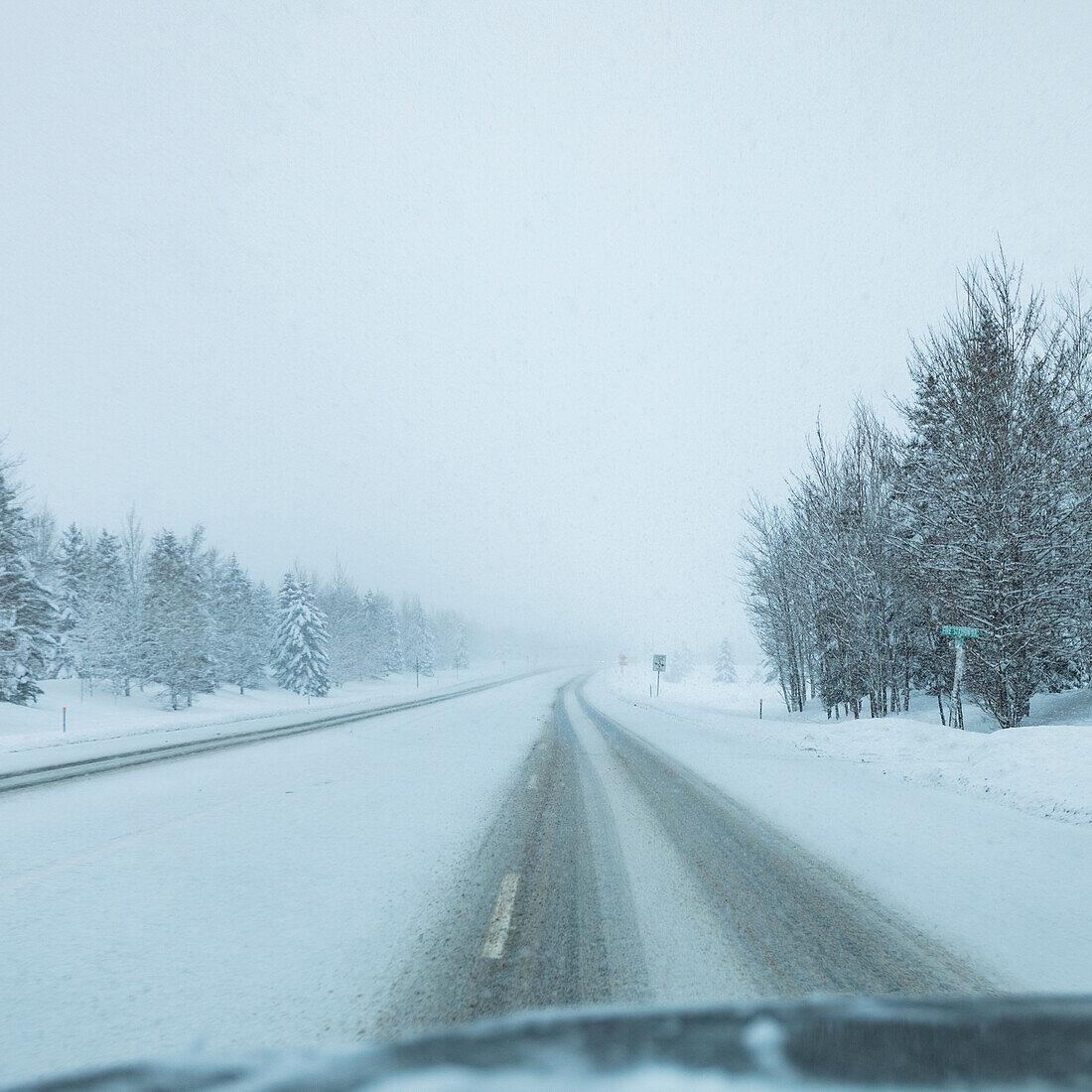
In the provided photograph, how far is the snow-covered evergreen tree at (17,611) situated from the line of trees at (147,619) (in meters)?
0.06

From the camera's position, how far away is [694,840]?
19.7 ft

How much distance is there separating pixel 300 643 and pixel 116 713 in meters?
17.6

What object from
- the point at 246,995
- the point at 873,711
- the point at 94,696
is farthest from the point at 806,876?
the point at 94,696

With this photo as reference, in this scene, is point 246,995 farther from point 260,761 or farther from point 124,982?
point 260,761

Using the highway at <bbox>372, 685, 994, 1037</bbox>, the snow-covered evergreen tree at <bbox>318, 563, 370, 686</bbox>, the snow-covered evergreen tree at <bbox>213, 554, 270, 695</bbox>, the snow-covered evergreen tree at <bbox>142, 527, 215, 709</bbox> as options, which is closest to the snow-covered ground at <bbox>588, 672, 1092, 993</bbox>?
the highway at <bbox>372, 685, 994, 1037</bbox>

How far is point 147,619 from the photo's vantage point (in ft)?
114

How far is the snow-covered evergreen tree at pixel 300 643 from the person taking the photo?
46906mm

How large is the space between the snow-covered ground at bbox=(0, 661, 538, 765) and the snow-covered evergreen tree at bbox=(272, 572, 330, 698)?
1.43m

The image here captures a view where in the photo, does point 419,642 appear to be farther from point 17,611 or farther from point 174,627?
point 17,611

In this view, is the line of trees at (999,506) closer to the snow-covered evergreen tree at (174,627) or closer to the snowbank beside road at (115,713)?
the snowbank beside road at (115,713)

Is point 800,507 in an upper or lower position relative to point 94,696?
upper

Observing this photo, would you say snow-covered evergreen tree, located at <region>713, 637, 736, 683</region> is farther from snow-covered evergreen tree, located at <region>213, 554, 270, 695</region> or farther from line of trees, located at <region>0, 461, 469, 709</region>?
snow-covered evergreen tree, located at <region>213, 554, 270, 695</region>

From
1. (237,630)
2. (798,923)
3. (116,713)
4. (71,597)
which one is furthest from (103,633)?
(798,923)

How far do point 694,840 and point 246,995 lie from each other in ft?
14.1
